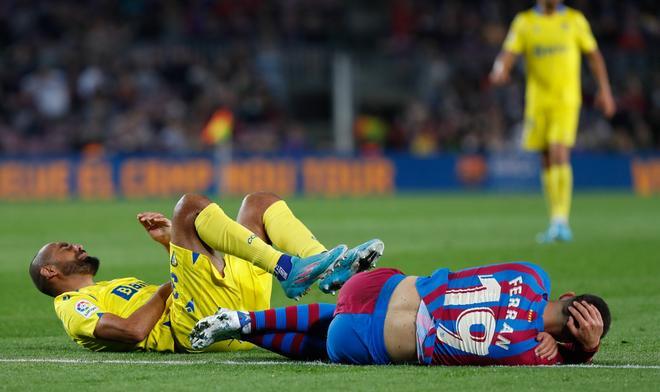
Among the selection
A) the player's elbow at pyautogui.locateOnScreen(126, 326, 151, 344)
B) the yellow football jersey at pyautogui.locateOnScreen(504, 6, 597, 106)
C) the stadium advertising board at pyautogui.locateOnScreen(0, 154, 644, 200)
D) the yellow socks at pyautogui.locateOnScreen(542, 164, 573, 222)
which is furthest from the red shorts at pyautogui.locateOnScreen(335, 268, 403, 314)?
Answer: the stadium advertising board at pyautogui.locateOnScreen(0, 154, 644, 200)

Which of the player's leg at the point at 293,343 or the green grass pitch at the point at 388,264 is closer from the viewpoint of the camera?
the green grass pitch at the point at 388,264

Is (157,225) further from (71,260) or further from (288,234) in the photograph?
(288,234)

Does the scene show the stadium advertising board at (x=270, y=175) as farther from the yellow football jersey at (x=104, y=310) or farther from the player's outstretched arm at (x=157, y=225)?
the yellow football jersey at (x=104, y=310)

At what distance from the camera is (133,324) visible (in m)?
6.25

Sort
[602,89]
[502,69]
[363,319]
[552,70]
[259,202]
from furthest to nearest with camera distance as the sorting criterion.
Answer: [552,70] < [602,89] < [502,69] < [259,202] < [363,319]

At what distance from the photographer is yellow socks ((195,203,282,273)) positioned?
617cm

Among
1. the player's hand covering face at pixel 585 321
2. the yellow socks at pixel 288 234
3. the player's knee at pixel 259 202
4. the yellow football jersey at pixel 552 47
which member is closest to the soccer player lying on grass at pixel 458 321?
the player's hand covering face at pixel 585 321

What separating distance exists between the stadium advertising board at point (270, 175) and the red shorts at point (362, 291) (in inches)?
793

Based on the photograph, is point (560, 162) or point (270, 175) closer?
point (560, 162)

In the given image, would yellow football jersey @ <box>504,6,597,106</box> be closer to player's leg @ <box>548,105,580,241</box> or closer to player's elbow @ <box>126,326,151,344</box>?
player's leg @ <box>548,105,580,241</box>

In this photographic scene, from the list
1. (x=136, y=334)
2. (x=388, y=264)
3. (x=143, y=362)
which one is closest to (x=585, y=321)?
(x=143, y=362)

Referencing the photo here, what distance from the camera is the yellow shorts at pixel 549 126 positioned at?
13.6m

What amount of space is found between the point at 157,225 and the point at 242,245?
3.48 ft

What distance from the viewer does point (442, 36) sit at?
95.7 feet
